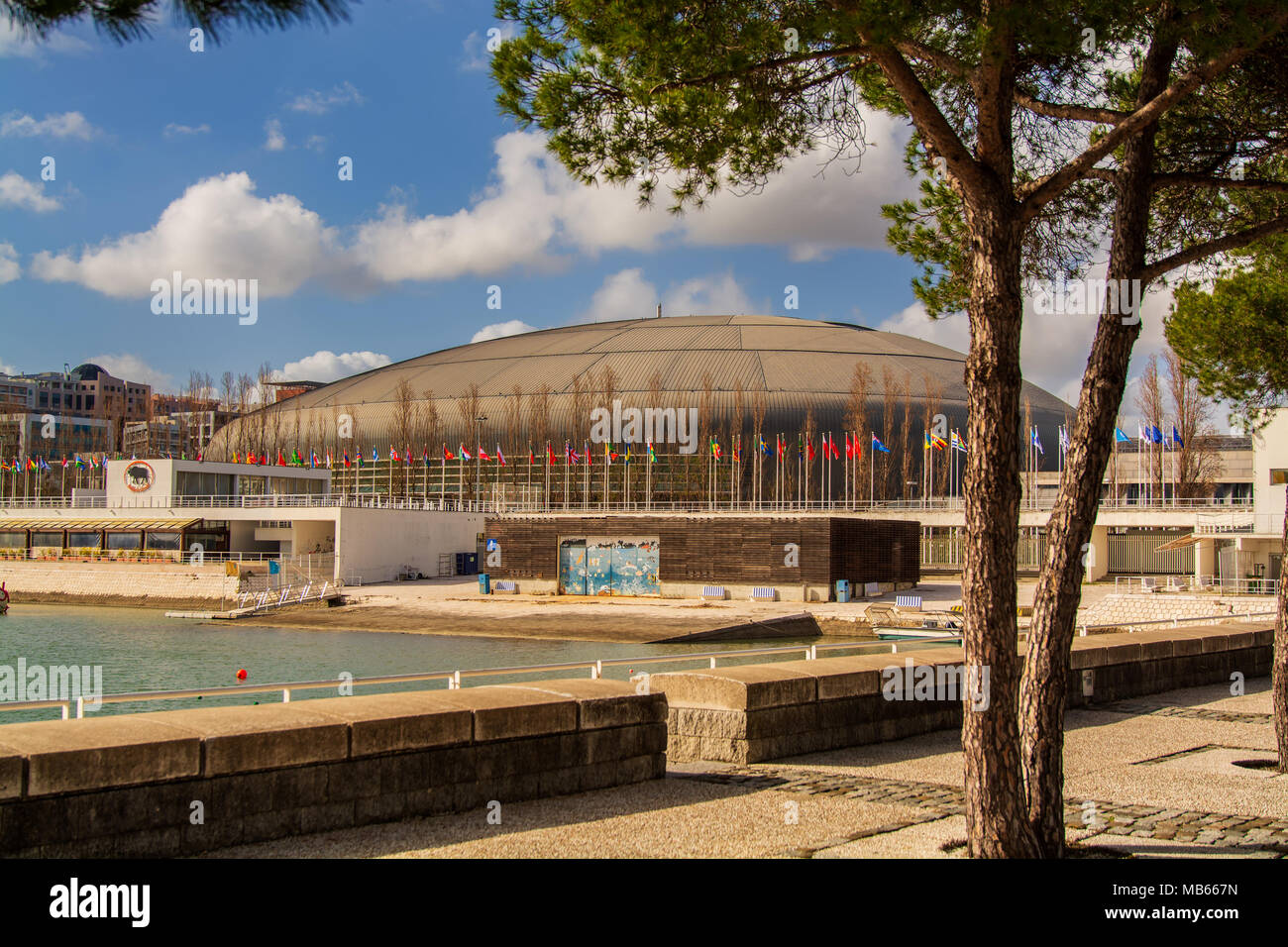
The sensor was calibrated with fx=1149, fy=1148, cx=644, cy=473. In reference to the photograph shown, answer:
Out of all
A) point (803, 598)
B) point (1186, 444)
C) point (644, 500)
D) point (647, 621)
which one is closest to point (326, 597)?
point (647, 621)

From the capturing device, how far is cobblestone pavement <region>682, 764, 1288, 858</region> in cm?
761

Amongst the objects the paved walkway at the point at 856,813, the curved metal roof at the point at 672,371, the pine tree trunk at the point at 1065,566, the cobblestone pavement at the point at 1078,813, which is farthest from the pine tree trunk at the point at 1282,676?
the curved metal roof at the point at 672,371

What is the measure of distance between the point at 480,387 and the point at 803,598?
65176 mm

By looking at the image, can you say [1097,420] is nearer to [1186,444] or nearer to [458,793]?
[458,793]

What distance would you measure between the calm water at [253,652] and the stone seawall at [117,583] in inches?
288

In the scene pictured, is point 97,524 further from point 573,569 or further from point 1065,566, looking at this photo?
point 1065,566

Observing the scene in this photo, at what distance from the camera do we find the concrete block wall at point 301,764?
5961 mm

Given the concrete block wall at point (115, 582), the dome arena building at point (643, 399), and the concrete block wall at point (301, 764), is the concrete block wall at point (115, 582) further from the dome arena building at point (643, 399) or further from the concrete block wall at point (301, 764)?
the concrete block wall at point (301, 764)

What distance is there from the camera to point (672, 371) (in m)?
103

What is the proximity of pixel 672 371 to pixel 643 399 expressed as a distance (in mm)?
7466

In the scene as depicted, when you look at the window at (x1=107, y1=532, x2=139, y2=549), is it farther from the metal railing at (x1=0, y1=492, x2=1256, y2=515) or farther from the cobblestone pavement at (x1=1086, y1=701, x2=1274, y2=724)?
the cobblestone pavement at (x1=1086, y1=701, x2=1274, y2=724)

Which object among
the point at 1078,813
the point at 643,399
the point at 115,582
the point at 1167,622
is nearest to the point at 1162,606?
the point at 1167,622
